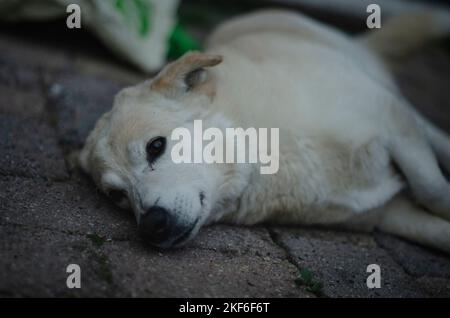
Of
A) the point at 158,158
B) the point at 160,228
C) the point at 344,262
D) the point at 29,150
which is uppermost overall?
the point at 29,150

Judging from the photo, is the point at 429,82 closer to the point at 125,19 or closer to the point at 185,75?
the point at 125,19

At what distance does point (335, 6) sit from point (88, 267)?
15.3 ft

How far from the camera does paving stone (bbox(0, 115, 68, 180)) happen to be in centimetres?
299

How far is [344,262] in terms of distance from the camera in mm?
2729

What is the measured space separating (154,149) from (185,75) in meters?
0.47

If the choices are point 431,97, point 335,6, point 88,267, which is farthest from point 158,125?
point 335,6

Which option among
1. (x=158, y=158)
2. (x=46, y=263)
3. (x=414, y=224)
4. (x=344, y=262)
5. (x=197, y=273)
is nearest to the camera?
(x=46, y=263)

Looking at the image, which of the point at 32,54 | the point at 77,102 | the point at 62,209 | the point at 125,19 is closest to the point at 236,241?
the point at 62,209

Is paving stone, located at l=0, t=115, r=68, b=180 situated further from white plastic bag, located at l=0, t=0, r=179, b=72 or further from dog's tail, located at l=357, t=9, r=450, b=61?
dog's tail, located at l=357, t=9, r=450, b=61

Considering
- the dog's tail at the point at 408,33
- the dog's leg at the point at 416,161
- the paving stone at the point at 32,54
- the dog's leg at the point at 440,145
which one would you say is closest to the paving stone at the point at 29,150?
the paving stone at the point at 32,54

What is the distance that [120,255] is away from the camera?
2.39 metres

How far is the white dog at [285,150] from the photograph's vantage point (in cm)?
264

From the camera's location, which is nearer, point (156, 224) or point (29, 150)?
point (156, 224)
